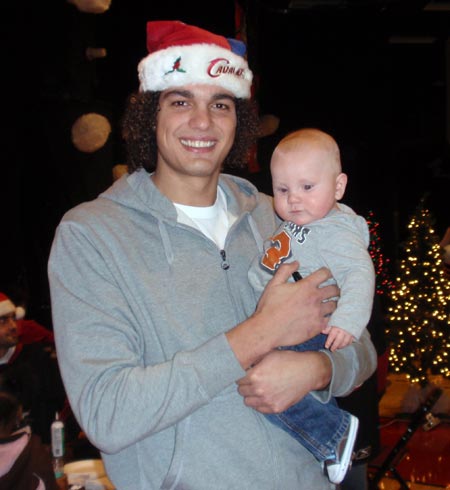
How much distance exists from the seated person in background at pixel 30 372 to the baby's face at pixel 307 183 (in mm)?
2143

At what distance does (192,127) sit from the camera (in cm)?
184

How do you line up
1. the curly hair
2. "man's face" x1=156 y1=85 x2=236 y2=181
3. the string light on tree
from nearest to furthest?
1. "man's face" x1=156 y1=85 x2=236 y2=181
2. the curly hair
3. the string light on tree

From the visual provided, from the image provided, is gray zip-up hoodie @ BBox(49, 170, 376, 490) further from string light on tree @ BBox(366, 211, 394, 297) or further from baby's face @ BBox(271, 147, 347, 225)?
string light on tree @ BBox(366, 211, 394, 297)

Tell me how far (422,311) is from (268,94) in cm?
452

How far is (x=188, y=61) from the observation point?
193cm

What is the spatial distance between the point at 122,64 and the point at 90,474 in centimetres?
297

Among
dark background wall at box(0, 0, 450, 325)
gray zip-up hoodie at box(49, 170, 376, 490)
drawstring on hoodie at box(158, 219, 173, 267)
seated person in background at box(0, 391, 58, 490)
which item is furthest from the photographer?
dark background wall at box(0, 0, 450, 325)

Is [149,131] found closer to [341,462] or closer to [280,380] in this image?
[280,380]

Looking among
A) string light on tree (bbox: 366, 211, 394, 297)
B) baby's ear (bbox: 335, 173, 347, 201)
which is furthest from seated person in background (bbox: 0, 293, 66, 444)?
string light on tree (bbox: 366, 211, 394, 297)

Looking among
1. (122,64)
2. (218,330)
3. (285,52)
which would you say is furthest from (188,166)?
(285,52)

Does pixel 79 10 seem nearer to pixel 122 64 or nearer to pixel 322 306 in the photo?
pixel 122 64

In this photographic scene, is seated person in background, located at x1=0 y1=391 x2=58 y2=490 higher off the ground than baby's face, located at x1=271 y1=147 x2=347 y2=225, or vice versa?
baby's face, located at x1=271 y1=147 x2=347 y2=225

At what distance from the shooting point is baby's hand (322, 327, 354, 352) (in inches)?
68.0

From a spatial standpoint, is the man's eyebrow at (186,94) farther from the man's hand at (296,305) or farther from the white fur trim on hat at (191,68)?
the man's hand at (296,305)
